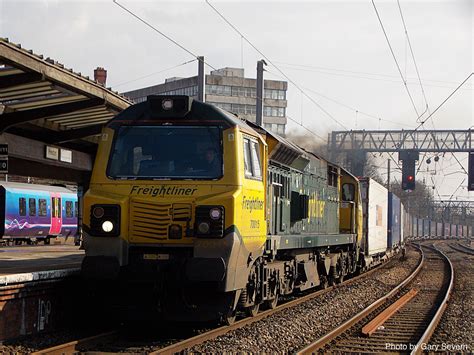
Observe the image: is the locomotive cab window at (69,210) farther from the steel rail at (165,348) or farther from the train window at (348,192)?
the steel rail at (165,348)

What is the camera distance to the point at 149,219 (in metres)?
9.75

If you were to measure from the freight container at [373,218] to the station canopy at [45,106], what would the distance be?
11292mm

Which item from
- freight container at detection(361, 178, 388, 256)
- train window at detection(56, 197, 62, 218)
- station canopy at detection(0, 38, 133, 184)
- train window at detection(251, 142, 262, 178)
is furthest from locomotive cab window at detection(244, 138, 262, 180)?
train window at detection(56, 197, 62, 218)

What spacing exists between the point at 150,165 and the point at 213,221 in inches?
55.6

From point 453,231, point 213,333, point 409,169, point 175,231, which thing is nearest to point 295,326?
point 213,333

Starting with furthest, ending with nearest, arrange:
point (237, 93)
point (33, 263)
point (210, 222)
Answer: point (237, 93) → point (33, 263) → point (210, 222)

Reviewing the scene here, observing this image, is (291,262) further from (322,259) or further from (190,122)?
(190,122)

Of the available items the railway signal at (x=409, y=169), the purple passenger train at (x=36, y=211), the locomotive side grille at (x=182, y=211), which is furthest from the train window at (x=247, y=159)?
the railway signal at (x=409, y=169)

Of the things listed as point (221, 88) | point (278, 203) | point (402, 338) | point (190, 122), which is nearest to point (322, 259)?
point (278, 203)

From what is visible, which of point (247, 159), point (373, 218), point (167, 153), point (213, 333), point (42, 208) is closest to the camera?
point (213, 333)

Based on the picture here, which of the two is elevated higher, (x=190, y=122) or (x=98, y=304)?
(x=190, y=122)

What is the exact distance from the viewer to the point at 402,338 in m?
10.6

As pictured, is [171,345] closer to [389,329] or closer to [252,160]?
[252,160]

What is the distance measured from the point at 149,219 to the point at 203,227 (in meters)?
0.80
